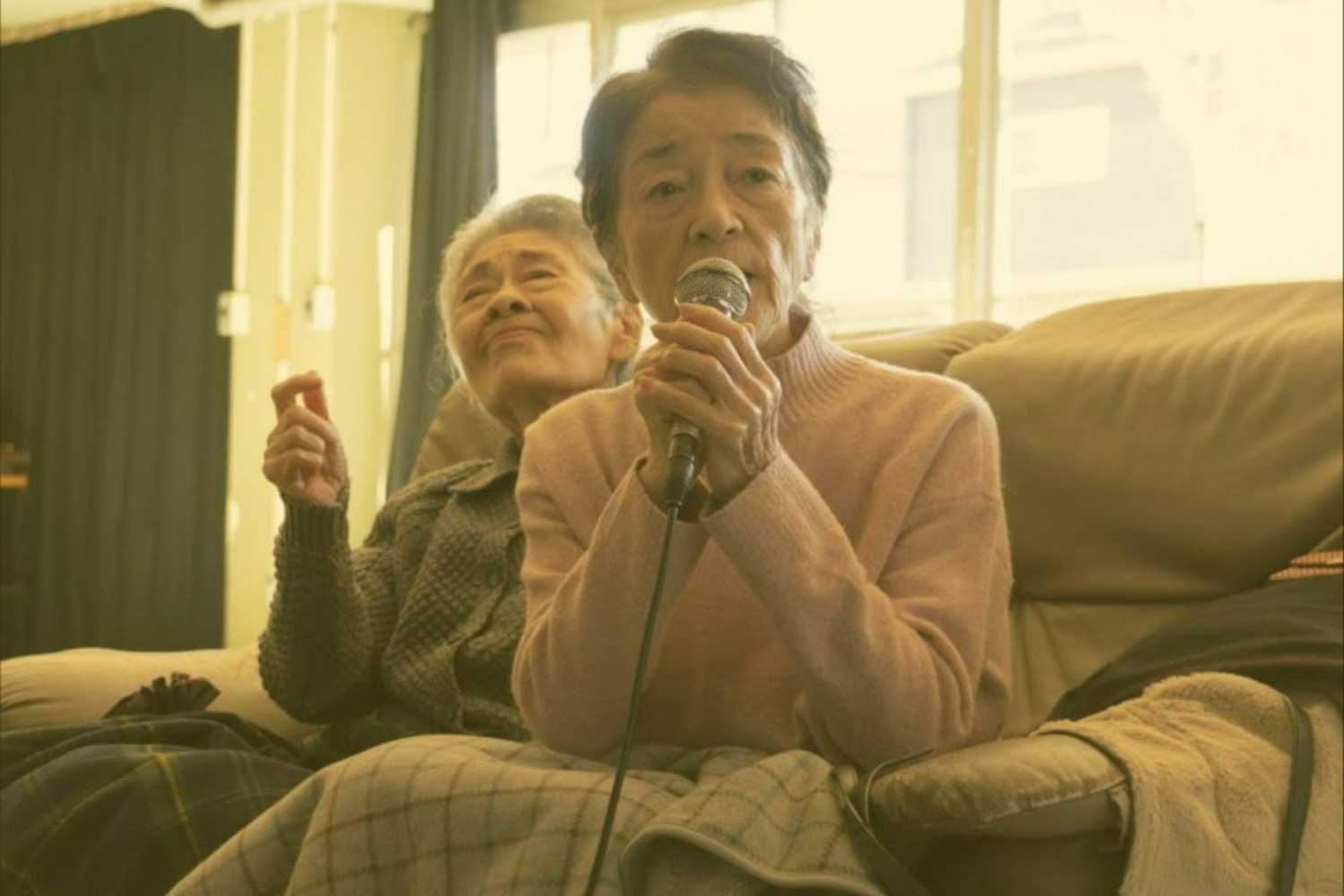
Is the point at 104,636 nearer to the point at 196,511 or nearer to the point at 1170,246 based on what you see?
the point at 196,511

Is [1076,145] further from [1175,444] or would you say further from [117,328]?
[117,328]

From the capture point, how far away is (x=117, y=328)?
5.41m

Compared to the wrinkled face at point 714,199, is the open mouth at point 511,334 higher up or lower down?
lower down

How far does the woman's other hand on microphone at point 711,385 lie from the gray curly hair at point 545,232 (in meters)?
0.89

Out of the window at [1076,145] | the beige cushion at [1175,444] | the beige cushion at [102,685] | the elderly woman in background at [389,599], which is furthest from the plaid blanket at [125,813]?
the window at [1076,145]

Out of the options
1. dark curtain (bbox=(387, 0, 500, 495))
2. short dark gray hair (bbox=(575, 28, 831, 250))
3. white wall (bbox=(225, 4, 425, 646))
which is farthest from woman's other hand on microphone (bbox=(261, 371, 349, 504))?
white wall (bbox=(225, 4, 425, 646))

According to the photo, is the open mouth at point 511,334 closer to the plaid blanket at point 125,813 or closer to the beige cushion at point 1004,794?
the plaid blanket at point 125,813

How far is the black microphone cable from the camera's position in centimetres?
90

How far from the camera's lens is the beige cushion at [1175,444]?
1.67m

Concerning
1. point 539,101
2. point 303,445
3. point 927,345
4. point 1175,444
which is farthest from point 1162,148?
point 303,445

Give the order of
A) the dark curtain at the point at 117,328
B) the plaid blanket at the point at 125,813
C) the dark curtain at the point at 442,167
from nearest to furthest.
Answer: the plaid blanket at the point at 125,813 → the dark curtain at the point at 442,167 → the dark curtain at the point at 117,328

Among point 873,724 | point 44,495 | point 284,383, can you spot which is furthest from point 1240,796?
point 44,495

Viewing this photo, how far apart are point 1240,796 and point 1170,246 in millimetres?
2812

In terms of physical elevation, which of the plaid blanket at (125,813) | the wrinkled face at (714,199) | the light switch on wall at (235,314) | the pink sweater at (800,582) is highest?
the light switch on wall at (235,314)
